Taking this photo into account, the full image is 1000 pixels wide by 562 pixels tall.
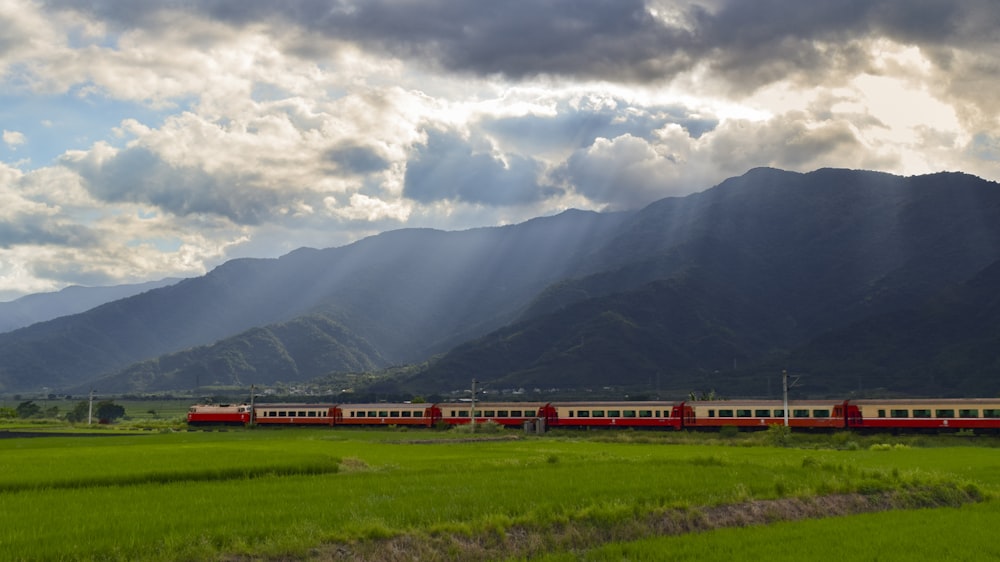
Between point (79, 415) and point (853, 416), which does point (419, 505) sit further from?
point (79, 415)

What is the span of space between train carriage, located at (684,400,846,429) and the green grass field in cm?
3364

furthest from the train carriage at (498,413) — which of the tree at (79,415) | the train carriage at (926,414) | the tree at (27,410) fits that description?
the tree at (27,410)

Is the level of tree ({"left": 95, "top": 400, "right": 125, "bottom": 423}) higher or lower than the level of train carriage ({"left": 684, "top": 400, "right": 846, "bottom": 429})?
lower

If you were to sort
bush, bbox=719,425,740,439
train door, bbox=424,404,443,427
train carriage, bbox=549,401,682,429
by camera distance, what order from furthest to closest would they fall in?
train door, bbox=424,404,443,427
train carriage, bbox=549,401,682,429
bush, bbox=719,425,740,439

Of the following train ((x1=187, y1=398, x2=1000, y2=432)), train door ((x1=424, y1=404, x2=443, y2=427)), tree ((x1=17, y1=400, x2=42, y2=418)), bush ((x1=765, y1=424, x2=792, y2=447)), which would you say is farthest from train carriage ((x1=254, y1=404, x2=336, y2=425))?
tree ((x1=17, y1=400, x2=42, y2=418))

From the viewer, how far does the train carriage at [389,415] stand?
95.8 meters

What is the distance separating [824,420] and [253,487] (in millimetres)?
58450

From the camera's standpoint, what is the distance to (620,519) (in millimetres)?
23234

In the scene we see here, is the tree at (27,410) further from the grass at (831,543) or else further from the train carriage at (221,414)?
the grass at (831,543)

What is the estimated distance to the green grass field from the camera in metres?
19.2

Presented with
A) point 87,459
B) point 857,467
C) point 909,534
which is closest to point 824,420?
point 857,467

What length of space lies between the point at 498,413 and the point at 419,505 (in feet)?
227

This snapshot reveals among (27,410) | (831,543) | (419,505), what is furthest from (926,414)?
(27,410)

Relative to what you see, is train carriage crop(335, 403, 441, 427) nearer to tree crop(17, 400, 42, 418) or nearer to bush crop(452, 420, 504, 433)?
bush crop(452, 420, 504, 433)
